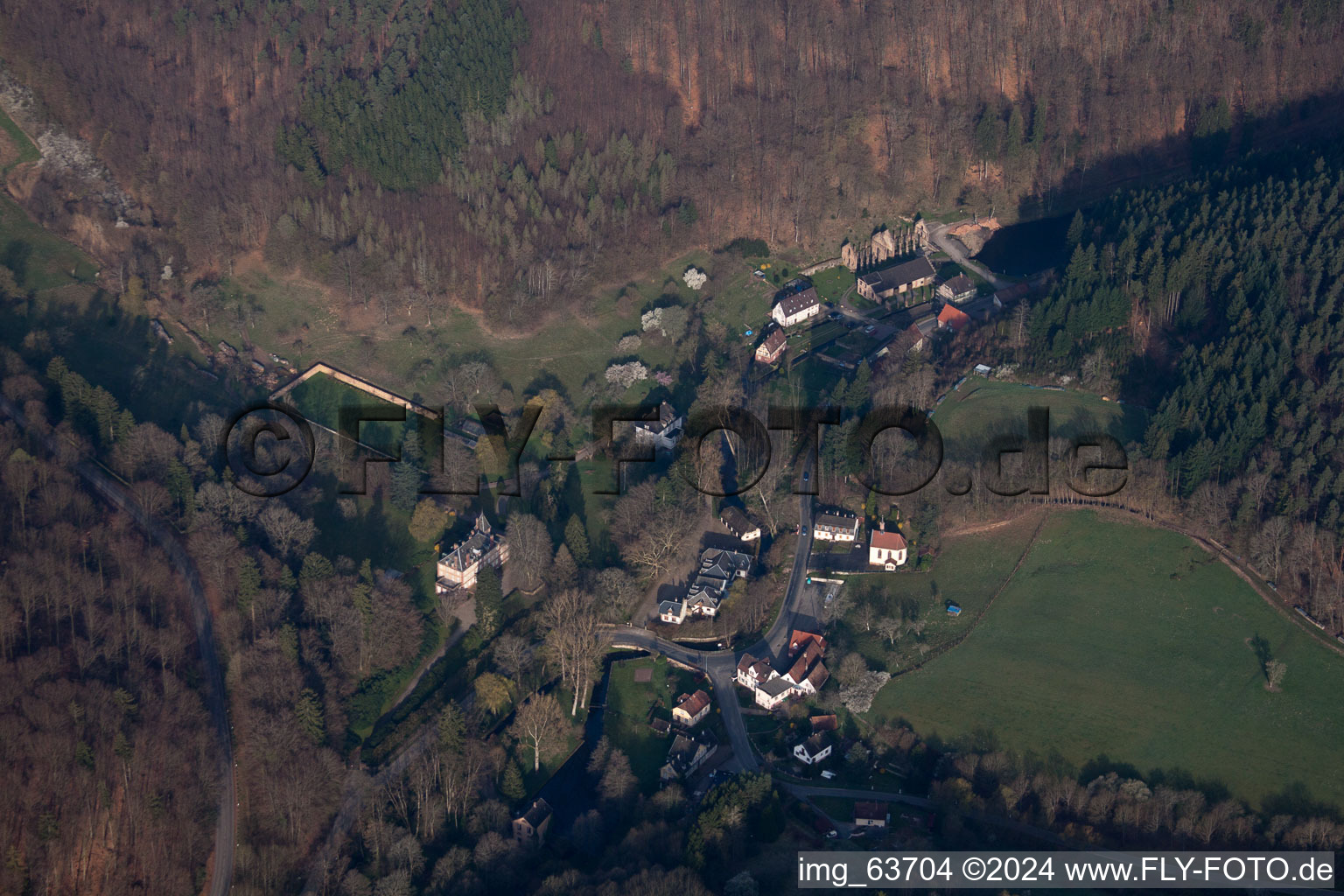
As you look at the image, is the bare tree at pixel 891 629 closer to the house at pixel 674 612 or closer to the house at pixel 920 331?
the house at pixel 674 612

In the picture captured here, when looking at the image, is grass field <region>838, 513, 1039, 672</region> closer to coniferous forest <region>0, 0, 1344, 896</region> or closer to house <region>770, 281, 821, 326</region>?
coniferous forest <region>0, 0, 1344, 896</region>

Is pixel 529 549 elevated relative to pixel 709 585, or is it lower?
elevated

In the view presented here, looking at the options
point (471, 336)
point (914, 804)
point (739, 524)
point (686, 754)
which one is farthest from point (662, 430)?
point (914, 804)

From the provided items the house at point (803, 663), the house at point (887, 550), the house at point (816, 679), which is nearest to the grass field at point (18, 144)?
the house at point (887, 550)

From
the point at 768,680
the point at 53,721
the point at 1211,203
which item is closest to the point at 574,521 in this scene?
the point at 768,680

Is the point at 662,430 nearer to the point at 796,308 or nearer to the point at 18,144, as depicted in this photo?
the point at 796,308

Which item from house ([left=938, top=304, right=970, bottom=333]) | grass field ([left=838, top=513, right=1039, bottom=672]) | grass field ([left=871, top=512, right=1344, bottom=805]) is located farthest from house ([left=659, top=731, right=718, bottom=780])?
house ([left=938, top=304, right=970, bottom=333])
